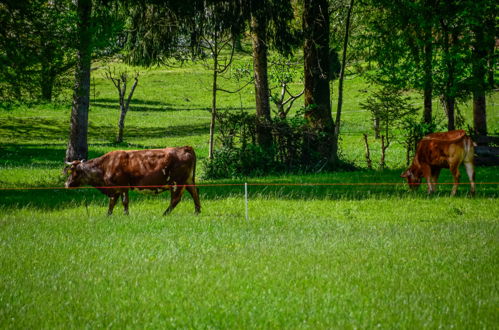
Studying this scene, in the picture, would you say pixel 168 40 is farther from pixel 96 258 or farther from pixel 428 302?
pixel 428 302

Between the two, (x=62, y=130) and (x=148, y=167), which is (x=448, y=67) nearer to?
(x=148, y=167)

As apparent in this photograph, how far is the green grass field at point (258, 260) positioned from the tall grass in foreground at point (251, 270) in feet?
0.09

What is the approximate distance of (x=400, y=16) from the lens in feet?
89.3

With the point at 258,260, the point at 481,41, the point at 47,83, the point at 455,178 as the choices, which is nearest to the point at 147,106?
the point at 481,41

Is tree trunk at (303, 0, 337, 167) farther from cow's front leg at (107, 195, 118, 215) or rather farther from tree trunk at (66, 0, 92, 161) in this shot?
cow's front leg at (107, 195, 118, 215)

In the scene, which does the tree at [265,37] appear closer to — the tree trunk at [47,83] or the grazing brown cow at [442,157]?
the grazing brown cow at [442,157]

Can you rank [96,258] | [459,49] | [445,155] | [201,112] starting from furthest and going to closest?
[201,112] < [459,49] < [445,155] < [96,258]

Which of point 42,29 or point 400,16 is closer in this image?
point 42,29

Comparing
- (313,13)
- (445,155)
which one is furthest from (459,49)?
(445,155)

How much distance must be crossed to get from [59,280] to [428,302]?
501 cm

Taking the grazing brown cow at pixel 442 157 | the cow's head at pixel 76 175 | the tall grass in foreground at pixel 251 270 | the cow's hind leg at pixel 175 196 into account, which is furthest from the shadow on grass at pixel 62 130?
the tall grass in foreground at pixel 251 270

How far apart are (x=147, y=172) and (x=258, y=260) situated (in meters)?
5.65

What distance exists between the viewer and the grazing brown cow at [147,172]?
1510 centimetres

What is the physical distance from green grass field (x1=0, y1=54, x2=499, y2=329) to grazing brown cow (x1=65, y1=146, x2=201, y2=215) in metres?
0.64
